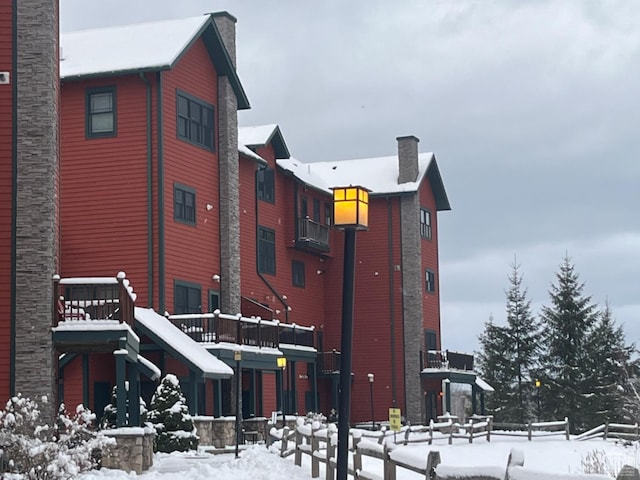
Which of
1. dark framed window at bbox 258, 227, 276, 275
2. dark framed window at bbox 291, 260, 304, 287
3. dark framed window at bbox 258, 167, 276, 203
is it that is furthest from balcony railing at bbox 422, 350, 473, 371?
dark framed window at bbox 258, 167, 276, 203

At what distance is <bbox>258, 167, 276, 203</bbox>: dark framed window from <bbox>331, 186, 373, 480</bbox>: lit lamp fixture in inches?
1326

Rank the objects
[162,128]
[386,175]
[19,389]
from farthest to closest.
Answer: [386,175] → [162,128] → [19,389]

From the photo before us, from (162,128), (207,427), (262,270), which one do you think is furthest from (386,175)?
(207,427)

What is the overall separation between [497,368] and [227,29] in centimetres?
3066

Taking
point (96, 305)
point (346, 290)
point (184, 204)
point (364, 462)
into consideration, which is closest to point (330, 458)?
point (346, 290)

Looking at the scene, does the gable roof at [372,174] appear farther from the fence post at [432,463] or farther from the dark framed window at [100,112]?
the fence post at [432,463]

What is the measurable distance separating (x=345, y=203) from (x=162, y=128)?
23561 millimetres

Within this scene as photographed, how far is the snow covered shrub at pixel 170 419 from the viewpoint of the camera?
98.3 ft

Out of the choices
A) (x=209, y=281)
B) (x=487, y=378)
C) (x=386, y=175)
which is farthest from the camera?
(x=487, y=378)

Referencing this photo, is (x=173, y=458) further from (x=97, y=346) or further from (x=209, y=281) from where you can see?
(x=209, y=281)

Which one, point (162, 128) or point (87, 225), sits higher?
point (162, 128)

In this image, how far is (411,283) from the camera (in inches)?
2142

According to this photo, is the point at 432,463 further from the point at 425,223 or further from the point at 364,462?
the point at 425,223

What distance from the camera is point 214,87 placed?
1598 inches
